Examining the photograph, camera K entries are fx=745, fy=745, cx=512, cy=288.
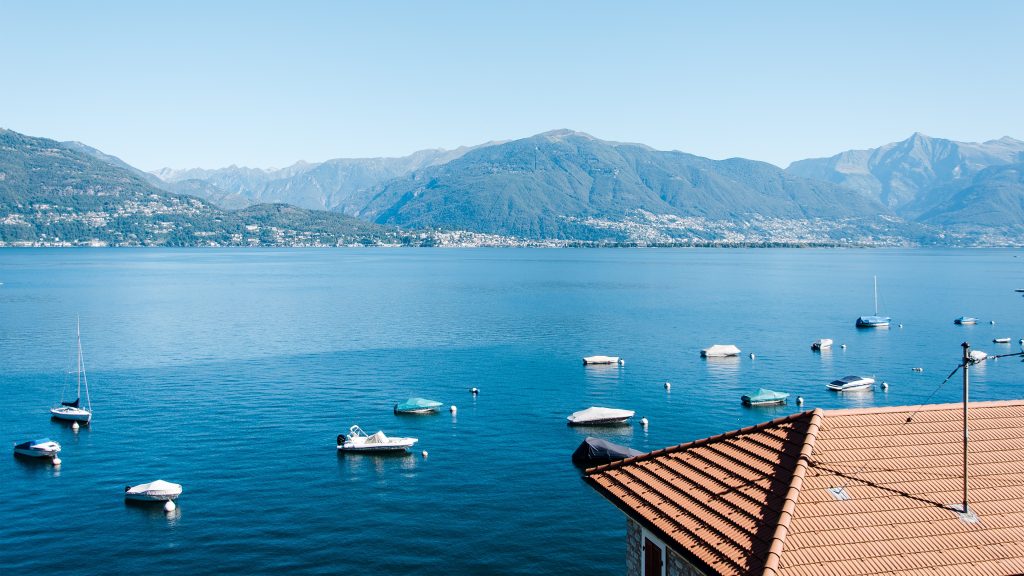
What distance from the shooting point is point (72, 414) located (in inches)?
2638

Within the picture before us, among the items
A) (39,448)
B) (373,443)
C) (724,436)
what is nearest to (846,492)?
(724,436)

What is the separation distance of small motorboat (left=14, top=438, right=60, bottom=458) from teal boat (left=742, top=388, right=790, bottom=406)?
2365 inches

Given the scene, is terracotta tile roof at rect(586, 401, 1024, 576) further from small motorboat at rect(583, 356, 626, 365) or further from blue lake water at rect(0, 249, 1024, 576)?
Result: small motorboat at rect(583, 356, 626, 365)

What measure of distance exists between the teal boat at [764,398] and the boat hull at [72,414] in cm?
6147

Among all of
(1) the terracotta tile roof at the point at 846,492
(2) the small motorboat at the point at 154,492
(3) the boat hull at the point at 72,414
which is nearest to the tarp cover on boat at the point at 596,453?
(2) the small motorboat at the point at 154,492

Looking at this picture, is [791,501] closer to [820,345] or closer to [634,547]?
[634,547]

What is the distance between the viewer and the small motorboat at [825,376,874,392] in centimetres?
7994

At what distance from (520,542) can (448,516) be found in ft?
18.7

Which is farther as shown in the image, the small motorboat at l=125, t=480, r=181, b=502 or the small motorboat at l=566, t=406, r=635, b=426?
the small motorboat at l=566, t=406, r=635, b=426

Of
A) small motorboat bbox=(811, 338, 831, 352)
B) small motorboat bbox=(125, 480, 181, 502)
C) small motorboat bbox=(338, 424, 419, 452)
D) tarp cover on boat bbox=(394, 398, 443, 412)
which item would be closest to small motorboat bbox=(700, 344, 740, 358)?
small motorboat bbox=(811, 338, 831, 352)

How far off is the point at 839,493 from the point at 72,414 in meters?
68.2

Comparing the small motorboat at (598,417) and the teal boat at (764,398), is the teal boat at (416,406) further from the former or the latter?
the teal boat at (764,398)

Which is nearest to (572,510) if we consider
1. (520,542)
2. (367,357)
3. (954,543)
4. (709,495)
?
(520,542)

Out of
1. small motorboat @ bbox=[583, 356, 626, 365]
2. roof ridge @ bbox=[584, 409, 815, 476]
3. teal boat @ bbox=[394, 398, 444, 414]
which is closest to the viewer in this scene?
roof ridge @ bbox=[584, 409, 815, 476]
